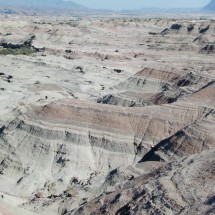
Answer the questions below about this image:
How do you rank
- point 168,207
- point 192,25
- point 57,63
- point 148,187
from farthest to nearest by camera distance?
point 192,25 < point 57,63 < point 148,187 < point 168,207

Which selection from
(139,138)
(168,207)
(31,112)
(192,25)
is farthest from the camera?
(192,25)

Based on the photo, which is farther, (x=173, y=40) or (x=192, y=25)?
(x=192, y=25)

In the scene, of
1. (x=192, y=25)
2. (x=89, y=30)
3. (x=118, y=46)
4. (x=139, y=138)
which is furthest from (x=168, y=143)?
(x=89, y=30)

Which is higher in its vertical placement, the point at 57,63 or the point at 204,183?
the point at 204,183

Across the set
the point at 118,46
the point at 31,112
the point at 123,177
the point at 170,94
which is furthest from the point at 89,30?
the point at 123,177

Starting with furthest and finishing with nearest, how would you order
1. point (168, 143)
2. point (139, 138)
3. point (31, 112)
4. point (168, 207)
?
1. point (31, 112)
2. point (139, 138)
3. point (168, 143)
4. point (168, 207)

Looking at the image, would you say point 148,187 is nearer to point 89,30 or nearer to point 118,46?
point 118,46

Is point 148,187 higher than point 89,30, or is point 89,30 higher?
point 148,187

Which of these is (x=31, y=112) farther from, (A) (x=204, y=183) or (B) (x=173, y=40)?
(B) (x=173, y=40)

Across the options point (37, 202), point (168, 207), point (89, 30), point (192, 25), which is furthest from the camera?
point (89, 30)
